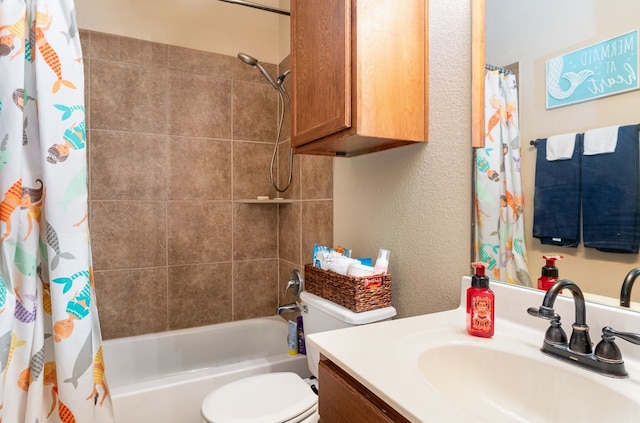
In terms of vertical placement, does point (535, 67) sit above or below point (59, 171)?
above

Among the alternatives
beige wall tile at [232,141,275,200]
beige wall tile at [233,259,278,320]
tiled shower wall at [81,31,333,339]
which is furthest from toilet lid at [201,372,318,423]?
beige wall tile at [232,141,275,200]

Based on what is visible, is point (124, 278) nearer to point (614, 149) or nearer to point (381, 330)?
point (381, 330)

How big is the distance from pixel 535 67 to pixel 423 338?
0.71 metres

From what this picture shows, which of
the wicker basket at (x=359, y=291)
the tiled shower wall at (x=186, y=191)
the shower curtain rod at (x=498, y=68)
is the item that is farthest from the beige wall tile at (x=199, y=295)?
the shower curtain rod at (x=498, y=68)

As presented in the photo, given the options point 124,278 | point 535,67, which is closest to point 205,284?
point 124,278

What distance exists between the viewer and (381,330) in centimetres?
86

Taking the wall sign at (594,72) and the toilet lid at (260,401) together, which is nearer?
the wall sign at (594,72)

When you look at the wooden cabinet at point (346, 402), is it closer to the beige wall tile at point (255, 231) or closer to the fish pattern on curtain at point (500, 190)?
the fish pattern on curtain at point (500, 190)

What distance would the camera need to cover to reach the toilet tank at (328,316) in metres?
1.14

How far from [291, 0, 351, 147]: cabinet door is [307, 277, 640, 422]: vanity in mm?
607

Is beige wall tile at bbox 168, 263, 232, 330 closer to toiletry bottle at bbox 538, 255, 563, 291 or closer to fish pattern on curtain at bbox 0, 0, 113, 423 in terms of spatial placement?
fish pattern on curtain at bbox 0, 0, 113, 423

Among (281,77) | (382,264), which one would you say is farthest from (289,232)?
(382,264)

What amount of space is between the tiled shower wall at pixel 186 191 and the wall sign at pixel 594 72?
3.44 ft

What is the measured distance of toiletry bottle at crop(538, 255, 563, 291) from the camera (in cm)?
83
